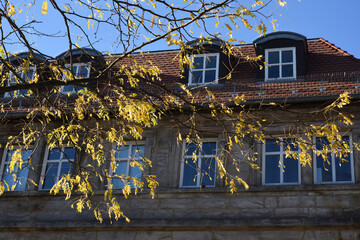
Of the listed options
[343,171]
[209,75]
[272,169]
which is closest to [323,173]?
[343,171]

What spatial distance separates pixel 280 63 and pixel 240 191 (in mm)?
4074

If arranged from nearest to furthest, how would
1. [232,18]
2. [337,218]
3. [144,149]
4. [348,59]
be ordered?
[232,18] < [337,218] < [144,149] < [348,59]

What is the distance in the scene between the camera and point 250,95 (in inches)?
589

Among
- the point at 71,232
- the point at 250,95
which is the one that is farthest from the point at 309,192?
the point at 71,232

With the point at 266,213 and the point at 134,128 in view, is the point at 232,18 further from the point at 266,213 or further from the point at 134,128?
the point at 266,213

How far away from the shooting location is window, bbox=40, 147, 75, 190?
595 inches

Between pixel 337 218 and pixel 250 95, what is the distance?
363 centimetres

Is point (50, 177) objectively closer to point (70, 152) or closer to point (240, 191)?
point (70, 152)

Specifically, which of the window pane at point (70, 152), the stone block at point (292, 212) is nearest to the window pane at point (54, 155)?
the window pane at point (70, 152)

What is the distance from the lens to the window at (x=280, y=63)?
630 inches

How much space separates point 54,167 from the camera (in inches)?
602

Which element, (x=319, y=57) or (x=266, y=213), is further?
(x=319, y=57)

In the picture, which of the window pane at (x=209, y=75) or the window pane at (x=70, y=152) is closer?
the window pane at (x=70, y=152)

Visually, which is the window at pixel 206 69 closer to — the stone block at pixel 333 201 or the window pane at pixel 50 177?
the window pane at pixel 50 177
